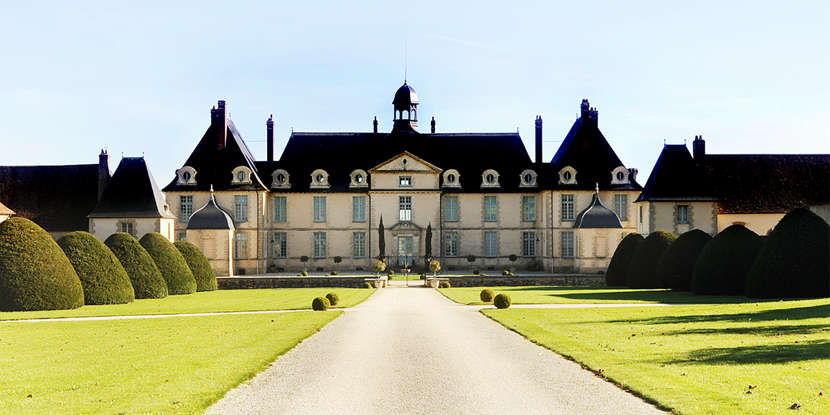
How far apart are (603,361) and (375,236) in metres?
38.7

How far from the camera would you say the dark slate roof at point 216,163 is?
5084 cm

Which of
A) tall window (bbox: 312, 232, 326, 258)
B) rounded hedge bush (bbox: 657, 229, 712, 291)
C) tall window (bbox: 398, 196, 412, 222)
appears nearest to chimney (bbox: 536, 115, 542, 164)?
tall window (bbox: 398, 196, 412, 222)

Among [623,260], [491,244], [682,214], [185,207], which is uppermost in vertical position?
[185,207]

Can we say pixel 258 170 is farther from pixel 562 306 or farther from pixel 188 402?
pixel 188 402

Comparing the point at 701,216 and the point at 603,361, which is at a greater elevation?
the point at 701,216

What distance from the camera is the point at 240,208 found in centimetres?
5091

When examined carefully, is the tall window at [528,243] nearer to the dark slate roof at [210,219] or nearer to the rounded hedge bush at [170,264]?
the dark slate roof at [210,219]

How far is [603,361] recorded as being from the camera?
→ 1402cm

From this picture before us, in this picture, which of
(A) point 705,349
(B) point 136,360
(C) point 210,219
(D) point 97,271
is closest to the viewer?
(B) point 136,360

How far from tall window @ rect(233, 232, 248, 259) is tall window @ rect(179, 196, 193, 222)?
129 inches

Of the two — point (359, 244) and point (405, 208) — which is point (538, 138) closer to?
point (405, 208)

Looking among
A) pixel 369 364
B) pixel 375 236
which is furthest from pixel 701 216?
pixel 369 364

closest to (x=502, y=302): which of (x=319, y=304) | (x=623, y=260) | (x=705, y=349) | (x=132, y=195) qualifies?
(x=319, y=304)

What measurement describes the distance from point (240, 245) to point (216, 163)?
5.36 m
